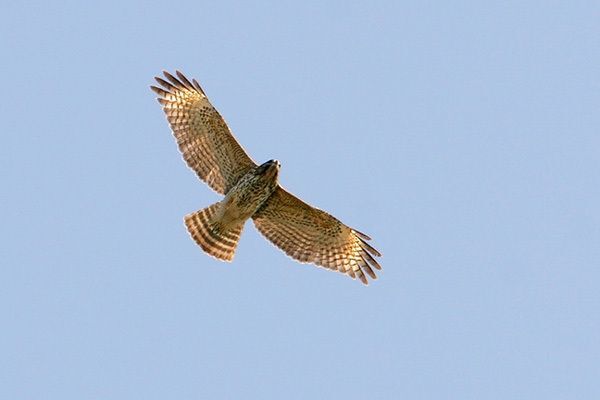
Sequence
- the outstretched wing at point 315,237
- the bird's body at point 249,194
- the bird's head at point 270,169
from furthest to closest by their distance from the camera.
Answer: the outstretched wing at point 315,237, the bird's body at point 249,194, the bird's head at point 270,169

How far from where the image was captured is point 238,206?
18359mm

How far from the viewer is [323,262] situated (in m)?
19.3

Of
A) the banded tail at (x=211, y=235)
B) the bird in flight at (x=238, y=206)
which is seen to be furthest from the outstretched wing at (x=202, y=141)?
the banded tail at (x=211, y=235)

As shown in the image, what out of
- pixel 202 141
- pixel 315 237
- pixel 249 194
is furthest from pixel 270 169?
pixel 315 237

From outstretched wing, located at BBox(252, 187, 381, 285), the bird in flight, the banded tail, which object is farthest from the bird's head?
the banded tail

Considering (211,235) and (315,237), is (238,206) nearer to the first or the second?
(211,235)

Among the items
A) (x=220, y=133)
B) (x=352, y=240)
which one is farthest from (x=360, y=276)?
(x=220, y=133)

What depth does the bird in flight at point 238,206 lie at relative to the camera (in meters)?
18.3

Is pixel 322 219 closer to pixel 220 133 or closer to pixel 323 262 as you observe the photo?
pixel 323 262

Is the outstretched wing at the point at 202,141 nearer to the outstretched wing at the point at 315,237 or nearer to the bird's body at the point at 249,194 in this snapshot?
the bird's body at the point at 249,194

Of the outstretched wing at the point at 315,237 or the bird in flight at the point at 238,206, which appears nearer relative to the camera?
the bird in flight at the point at 238,206

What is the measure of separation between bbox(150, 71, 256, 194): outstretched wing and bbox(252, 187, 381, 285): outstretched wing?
0.78m

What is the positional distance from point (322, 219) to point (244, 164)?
1.60 metres

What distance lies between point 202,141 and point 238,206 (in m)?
1.19
